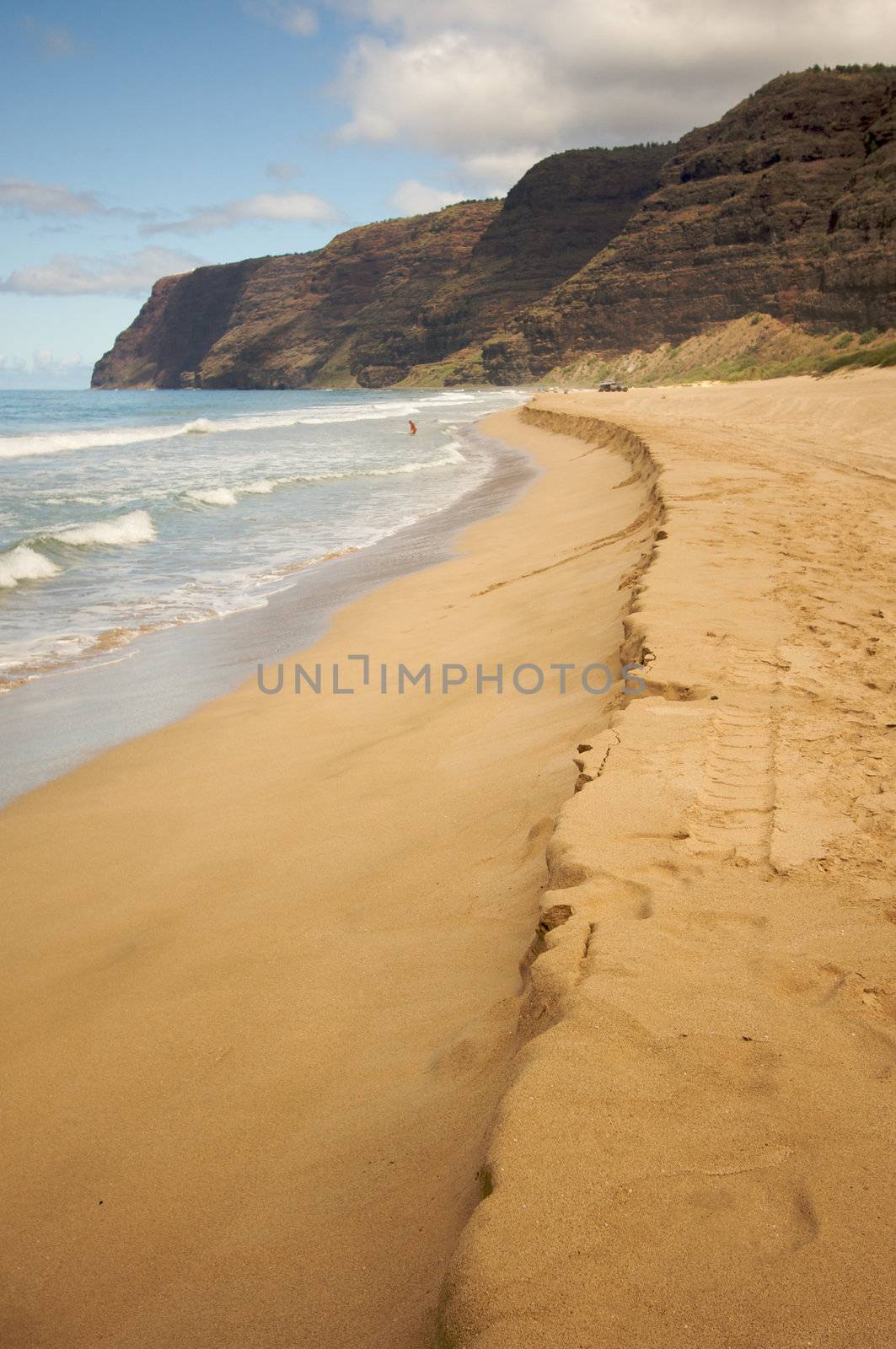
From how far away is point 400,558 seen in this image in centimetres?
1060

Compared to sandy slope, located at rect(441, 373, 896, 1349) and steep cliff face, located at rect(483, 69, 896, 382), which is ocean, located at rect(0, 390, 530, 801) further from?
steep cliff face, located at rect(483, 69, 896, 382)

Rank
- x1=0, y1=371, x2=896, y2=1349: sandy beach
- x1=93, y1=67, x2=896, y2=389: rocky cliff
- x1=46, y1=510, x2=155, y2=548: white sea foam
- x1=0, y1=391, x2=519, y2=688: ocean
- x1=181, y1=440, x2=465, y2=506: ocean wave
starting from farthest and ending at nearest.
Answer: x1=93, y1=67, x2=896, y2=389: rocky cliff
x1=181, y1=440, x2=465, y2=506: ocean wave
x1=46, y1=510, x2=155, y2=548: white sea foam
x1=0, y1=391, x2=519, y2=688: ocean
x1=0, y1=371, x2=896, y2=1349: sandy beach

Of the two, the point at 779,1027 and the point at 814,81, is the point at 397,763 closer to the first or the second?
the point at 779,1027

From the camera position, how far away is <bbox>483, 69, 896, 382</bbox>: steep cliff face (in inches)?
2446

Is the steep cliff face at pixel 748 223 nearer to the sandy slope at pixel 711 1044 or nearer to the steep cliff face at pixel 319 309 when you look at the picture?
the steep cliff face at pixel 319 309

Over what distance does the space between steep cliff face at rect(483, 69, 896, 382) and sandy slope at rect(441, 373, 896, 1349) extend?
166ft

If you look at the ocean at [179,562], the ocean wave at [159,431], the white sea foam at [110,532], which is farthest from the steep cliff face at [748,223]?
the white sea foam at [110,532]

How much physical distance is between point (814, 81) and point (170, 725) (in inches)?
3221

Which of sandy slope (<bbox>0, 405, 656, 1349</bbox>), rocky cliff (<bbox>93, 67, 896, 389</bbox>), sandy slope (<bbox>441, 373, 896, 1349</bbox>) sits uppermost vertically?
rocky cliff (<bbox>93, 67, 896, 389</bbox>)

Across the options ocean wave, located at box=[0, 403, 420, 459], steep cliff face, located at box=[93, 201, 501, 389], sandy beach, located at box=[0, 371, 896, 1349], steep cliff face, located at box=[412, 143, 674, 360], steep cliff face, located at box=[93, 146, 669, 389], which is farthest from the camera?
steep cliff face, located at box=[93, 201, 501, 389]

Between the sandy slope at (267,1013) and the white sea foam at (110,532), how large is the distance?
7723 mm

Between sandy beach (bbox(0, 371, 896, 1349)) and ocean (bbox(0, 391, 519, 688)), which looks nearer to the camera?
sandy beach (bbox(0, 371, 896, 1349))

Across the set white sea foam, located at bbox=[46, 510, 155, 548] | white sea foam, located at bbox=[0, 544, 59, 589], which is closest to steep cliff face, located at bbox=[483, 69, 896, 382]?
white sea foam, located at bbox=[46, 510, 155, 548]

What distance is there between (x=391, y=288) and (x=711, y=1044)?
14620 centimetres
